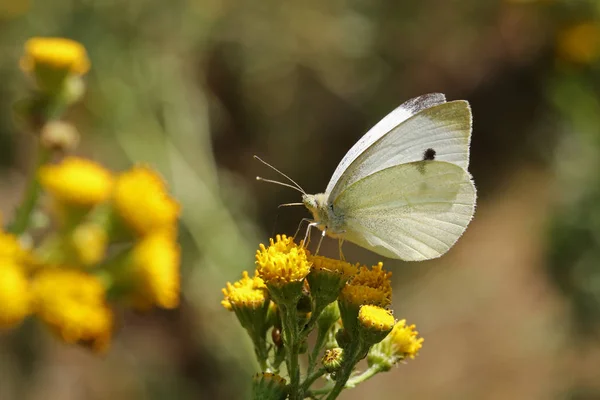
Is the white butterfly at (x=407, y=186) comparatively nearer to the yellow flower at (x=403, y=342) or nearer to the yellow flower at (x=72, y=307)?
the yellow flower at (x=403, y=342)

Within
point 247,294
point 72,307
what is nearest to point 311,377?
point 247,294

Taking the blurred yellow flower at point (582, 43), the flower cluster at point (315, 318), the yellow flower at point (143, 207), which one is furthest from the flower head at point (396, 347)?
the blurred yellow flower at point (582, 43)

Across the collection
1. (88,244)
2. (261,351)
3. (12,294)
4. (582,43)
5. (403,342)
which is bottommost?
(12,294)

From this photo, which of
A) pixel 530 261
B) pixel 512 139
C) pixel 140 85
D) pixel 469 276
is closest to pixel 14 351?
pixel 140 85

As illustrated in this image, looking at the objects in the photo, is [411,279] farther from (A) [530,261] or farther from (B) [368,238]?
(B) [368,238]

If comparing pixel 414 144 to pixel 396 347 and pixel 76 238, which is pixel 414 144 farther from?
pixel 76 238

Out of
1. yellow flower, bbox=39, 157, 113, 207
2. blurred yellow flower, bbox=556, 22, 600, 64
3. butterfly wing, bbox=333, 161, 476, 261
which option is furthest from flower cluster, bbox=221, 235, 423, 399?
blurred yellow flower, bbox=556, 22, 600, 64
